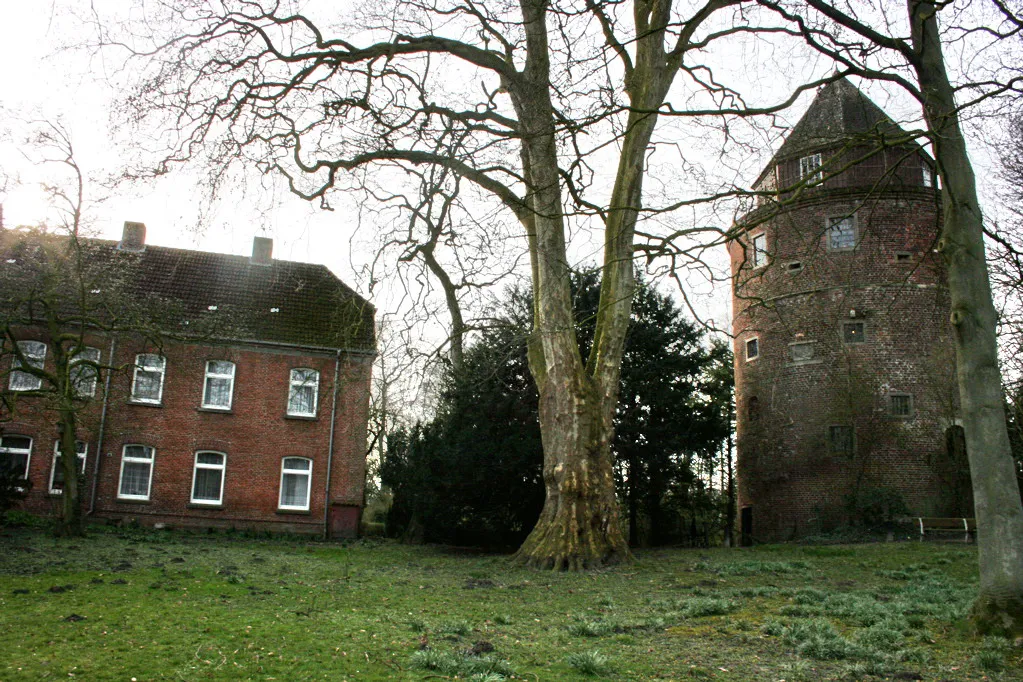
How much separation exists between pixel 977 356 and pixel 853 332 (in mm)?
22907

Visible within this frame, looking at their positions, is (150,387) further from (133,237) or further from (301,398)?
(133,237)

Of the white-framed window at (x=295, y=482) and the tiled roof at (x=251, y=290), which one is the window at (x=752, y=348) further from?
the white-framed window at (x=295, y=482)

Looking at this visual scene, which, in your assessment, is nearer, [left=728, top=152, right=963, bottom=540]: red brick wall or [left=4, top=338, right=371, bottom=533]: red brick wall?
[left=4, top=338, right=371, bottom=533]: red brick wall

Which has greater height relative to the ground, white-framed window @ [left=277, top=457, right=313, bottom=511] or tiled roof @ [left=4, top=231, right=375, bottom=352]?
tiled roof @ [left=4, top=231, right=375, bottom=352]

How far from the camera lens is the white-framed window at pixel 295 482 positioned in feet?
89.2

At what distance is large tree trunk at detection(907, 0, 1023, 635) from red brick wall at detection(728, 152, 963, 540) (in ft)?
62.1

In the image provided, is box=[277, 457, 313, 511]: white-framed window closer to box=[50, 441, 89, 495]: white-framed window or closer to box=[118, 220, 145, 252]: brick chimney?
box=[50, 441, 89, 495]: white-framed window

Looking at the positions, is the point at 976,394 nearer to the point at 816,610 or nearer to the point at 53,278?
the point at 816,610

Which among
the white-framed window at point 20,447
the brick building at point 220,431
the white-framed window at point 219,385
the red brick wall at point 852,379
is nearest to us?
the white-framed window at point 20,447

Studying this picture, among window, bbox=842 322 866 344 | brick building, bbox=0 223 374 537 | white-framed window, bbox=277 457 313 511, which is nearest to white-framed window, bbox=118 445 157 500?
brick building, bbox=0 223 374 537

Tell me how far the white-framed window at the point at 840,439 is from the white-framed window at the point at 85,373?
2270 centimetres

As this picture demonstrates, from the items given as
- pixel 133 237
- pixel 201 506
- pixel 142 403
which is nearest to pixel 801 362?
pixel 201 506

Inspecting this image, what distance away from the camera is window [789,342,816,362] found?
98.9 feet

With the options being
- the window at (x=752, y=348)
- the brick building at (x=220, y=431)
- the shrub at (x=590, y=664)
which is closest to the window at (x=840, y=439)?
the window at (x=752, y=348)
